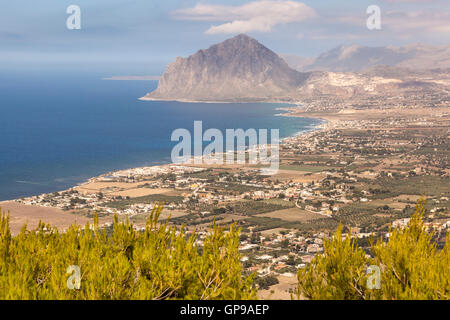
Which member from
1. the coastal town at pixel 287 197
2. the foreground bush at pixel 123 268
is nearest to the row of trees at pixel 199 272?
the foreground bush at pixel 123 268

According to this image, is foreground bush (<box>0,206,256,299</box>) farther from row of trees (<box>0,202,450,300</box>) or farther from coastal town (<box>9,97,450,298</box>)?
coastal town (<box>9,97,450,298</box>)

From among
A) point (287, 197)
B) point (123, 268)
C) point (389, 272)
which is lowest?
point (287, 197)

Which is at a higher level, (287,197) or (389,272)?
(389,272)

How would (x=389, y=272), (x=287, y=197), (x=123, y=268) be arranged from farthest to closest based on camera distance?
(x=287, y=197)
(x=389, y=272)
(x=123, y=268)

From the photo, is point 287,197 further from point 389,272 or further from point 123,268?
point 123,268

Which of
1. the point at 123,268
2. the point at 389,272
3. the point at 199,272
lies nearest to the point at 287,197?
the point at 389,272

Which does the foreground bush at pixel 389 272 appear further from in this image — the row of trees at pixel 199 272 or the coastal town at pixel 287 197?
the coastal town at pixel 287 197
